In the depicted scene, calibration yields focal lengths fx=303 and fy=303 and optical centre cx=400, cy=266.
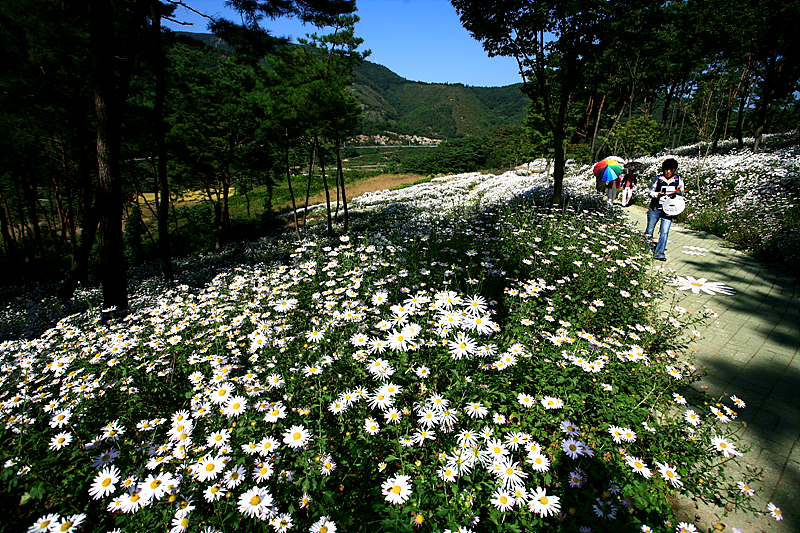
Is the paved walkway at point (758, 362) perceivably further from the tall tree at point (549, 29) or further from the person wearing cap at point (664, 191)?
the tall tree at point (549, 29)

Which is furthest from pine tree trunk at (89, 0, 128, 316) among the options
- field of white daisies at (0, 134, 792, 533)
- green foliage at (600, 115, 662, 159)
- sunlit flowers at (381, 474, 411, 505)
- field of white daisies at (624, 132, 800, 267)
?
green foliage at (600, 115, 662, 159)

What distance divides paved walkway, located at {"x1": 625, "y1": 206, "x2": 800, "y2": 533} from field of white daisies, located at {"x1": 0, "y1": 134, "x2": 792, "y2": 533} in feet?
0.77

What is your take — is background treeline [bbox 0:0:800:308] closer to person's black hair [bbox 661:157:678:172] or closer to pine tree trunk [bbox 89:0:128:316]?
pine tree trunk [bbox 89:0:128:316]

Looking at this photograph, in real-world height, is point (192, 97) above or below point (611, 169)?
above

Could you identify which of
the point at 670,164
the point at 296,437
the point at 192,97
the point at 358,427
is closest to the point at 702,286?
the point at 670,164

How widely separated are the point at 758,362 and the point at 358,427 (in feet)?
17.1

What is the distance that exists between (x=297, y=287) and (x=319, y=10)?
7.97 metres

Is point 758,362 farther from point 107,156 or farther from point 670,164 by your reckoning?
point 107,156

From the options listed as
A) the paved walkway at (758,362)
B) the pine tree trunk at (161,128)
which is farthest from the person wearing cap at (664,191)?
the pine tree trunk at (161,128)

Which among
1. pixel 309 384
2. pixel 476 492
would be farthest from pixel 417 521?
pixel 309 384

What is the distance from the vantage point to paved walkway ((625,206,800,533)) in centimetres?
236

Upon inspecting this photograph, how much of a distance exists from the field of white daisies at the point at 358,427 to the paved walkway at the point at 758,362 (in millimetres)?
236

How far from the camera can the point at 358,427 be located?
2.52m

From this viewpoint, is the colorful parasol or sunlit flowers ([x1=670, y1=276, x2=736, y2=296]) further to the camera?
the colorful parasol
